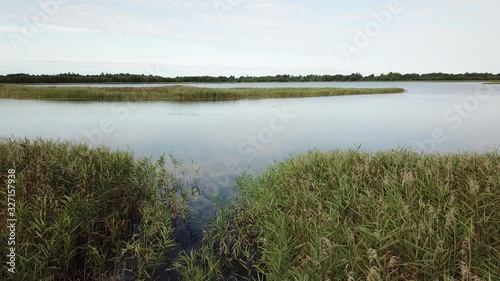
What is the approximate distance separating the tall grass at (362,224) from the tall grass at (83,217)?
1.15 metres

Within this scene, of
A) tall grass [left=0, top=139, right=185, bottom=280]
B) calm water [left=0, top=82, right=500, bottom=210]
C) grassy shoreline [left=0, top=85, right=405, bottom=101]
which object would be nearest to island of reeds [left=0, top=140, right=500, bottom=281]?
tall grass [left=0, top=139, right=185, bottom=280]

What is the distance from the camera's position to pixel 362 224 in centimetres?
545

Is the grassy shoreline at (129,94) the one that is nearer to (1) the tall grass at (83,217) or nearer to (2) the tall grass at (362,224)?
(1) the tall grass at (83,217)

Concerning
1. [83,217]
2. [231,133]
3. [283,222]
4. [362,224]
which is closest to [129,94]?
[231,133]

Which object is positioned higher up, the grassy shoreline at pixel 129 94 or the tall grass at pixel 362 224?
the grassy shoreline at pixel 129 94

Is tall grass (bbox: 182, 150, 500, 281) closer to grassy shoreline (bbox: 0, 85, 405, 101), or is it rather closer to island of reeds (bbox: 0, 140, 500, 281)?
island of reeds (bbox: 0, 140, 500, 281)

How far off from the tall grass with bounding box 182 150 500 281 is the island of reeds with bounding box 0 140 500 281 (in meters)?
0.03

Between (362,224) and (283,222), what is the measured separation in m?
1.42

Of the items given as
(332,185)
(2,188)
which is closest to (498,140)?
(332,185)

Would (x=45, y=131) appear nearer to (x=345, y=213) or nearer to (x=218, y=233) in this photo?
(x=218, y=233)

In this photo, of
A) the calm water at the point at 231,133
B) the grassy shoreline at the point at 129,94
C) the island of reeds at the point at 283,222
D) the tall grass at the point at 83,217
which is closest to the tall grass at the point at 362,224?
the island of reeds at the point at 283,222

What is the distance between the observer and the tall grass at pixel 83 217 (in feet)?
18.7

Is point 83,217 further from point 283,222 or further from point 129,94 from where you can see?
point 129,94

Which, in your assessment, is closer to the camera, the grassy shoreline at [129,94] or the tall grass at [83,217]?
the tall grass at [83,217]
